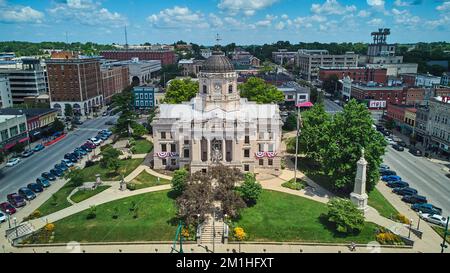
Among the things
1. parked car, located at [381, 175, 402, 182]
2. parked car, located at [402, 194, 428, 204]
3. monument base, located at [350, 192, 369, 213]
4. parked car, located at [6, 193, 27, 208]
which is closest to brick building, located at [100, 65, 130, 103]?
parked car, located at [6, 193, 27, 208]

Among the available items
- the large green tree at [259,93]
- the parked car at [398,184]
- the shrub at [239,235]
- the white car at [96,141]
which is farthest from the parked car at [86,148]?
the parked car at [398,184]

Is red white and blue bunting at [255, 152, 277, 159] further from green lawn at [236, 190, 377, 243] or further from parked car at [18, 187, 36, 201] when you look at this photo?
parked car at [18, 187, 36, 201]

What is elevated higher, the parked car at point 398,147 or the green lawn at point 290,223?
the parked car at point 398,147

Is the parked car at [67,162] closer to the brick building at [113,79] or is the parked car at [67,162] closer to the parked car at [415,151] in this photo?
the brick building at [113,79]

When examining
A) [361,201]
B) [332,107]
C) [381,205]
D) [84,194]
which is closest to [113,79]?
[332,107]

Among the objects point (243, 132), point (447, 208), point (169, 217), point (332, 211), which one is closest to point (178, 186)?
point (169, 217)

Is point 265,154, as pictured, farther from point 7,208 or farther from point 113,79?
point 113,79
